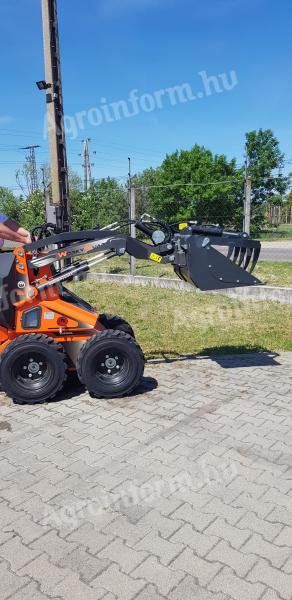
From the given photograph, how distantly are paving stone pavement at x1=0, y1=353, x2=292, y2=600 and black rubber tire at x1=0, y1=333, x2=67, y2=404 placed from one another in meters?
0.16

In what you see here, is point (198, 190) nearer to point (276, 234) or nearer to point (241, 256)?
point (276, 234)

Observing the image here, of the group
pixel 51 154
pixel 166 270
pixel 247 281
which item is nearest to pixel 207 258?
pixel 247 281

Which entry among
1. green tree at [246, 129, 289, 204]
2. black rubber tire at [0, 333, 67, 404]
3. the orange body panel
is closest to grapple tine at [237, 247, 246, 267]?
the orange body panel

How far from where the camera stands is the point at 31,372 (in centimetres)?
Result: 474

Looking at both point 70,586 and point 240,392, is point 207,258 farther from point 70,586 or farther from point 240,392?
point 70,586

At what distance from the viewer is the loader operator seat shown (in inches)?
186

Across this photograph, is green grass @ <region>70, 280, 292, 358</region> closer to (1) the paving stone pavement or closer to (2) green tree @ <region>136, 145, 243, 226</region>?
(1) the paving stone pavement

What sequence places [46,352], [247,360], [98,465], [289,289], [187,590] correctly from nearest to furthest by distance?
[187,590], [98,465], [46,352], [247,360], [289,289]

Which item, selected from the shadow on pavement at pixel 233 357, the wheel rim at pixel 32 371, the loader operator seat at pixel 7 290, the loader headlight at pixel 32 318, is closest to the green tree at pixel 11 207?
the shadow on pavement at pixel 233 357

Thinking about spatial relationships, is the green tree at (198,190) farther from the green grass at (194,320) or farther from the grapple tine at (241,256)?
the grapple tine at (241,256)

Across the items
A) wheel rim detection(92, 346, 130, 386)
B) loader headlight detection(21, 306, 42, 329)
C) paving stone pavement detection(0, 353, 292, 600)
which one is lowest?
paving stone pavement detection(0, 353, 292, 600)

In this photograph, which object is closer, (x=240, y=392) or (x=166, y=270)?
(x=240, y=392)

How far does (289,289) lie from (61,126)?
21.0ft

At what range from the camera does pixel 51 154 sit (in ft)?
35.7
